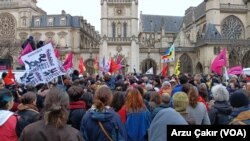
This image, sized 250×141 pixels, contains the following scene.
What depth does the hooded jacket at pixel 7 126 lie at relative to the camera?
5848 mm

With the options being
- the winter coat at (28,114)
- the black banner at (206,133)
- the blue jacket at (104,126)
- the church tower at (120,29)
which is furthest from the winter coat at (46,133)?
the church tower at (120,29)

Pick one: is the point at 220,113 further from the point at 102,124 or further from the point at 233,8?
the point at 233,8

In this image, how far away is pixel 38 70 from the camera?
42.7 feet

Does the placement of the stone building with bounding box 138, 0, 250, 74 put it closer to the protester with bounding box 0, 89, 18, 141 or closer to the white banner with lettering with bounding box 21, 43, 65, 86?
the white banner with lettering with bounding box 21, 43, 65, 86

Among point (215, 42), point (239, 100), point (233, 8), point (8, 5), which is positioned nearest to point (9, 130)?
point (239, 100)

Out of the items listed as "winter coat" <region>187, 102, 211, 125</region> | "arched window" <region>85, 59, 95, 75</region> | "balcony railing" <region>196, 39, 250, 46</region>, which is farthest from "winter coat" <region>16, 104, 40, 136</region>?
"arched window" <region>85, 59, 95, 75</region>

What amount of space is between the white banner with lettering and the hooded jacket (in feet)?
22.8

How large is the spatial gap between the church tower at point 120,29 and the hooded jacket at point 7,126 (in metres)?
55.2

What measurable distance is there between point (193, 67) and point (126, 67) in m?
10.3

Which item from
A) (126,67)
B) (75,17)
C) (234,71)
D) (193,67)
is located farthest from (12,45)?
(234,71)

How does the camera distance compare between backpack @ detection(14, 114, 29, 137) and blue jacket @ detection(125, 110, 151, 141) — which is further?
blue jacket @ detection(125, 110, 151, 141)

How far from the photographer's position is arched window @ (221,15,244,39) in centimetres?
6337

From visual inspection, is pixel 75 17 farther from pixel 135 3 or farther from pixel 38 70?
pixel 38 70

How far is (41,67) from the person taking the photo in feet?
43.2
